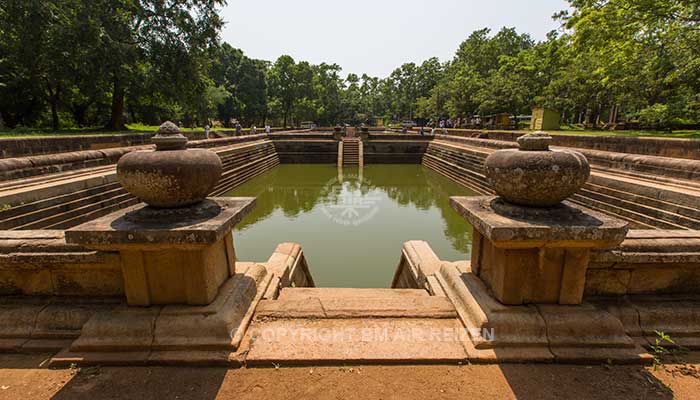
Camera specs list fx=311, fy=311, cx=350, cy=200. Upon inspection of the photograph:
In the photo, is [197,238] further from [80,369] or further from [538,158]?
[538,158]

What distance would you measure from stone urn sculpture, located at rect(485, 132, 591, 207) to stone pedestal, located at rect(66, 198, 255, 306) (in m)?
1.82

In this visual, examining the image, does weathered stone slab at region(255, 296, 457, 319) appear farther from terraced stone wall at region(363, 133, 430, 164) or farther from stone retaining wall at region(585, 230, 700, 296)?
terraced stone wall at region(363, 133, 430, 164)

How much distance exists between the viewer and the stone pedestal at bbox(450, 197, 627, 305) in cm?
178

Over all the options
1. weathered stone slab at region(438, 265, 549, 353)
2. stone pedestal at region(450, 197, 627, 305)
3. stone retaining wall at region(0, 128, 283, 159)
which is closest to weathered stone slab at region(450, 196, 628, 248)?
stone pedestal at region(450, 197, 627, 305)

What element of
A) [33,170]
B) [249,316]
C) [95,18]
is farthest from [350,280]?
[95,18]

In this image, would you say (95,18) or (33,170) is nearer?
(33,170)

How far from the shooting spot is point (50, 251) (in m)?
2.01

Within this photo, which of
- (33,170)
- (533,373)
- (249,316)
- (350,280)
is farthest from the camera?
(33,170)

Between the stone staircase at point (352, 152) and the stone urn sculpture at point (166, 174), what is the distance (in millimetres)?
15198

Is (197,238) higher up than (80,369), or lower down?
higher up

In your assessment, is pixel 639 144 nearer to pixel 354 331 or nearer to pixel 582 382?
pixel 582 382

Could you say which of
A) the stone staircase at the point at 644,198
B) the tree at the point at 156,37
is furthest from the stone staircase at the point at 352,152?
the stone staircase at the point at 644,198

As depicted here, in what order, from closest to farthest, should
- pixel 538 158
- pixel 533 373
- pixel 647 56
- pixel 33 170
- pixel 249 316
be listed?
pixel 533 373, pixel 538 158, pixel 249 316, pixel 33 170, pixel 647 56

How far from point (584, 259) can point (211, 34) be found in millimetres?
16993
